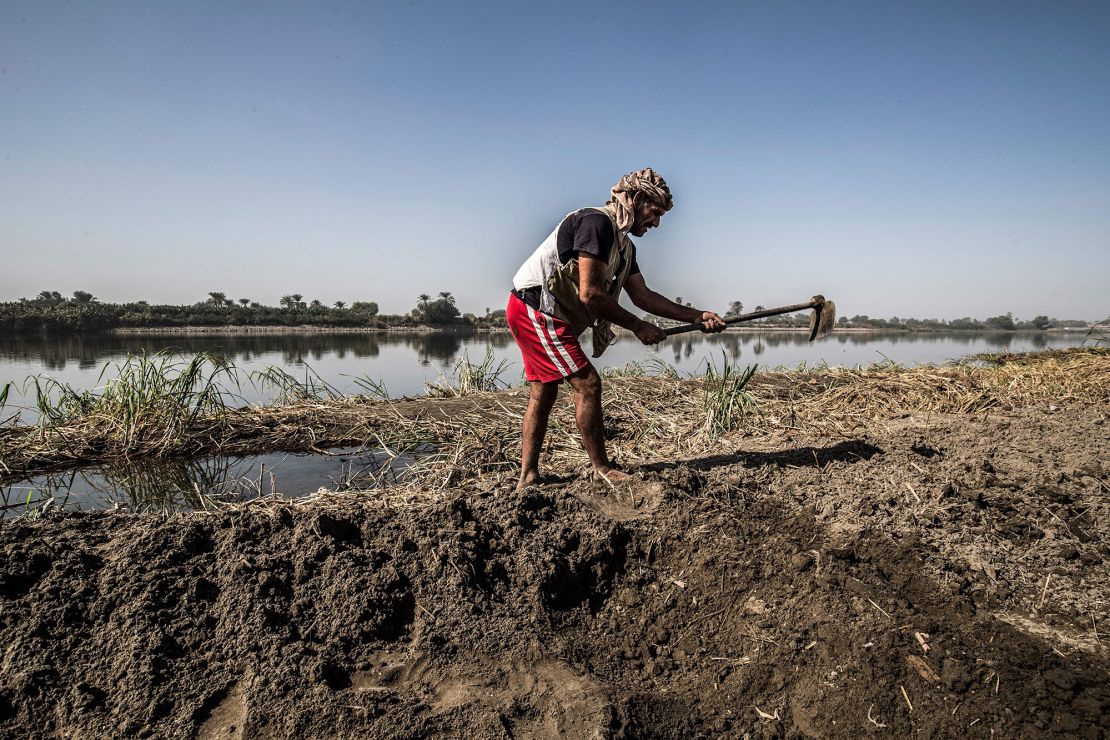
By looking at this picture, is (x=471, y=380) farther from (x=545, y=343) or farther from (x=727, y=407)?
(x=545, y=343)

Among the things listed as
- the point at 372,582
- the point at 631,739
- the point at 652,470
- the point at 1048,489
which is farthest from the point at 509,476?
the point at 1048,489

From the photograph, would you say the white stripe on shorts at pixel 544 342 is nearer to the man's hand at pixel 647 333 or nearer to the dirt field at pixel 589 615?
the man's hand at pixel 647 333

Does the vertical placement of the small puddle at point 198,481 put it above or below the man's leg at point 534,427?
below

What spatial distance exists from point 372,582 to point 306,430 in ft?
11.5

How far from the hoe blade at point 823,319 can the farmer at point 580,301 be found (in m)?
0.75

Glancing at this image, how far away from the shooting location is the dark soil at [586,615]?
60.2 inches

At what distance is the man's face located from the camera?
286 cm

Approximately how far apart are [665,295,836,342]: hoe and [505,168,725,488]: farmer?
169mm

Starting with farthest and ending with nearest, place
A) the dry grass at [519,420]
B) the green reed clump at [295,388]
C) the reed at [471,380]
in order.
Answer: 1. the reed at [471,380]
2. the green reed clump at [295,388]
3. the dry grass at [519,420]

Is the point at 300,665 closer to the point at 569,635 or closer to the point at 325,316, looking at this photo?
the point at 569,635

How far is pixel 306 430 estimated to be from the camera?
5066mm

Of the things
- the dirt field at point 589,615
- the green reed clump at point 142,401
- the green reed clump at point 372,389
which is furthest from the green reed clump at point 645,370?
the green reed clump at point 142,401

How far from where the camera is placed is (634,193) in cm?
283

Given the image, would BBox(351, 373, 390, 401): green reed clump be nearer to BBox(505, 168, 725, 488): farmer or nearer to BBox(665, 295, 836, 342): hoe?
BBox(505, 168, 725, 488): farmer
